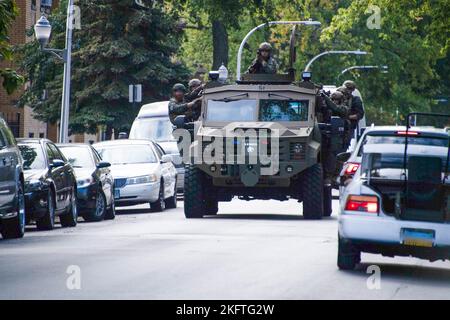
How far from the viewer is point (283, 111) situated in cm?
2664

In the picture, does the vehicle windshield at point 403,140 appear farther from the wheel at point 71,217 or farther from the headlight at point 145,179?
the headlight at point 145,179

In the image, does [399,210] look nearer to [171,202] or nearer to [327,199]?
[327,199]

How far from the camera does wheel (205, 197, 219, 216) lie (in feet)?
89.5

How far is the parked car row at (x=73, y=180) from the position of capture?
2128 cm

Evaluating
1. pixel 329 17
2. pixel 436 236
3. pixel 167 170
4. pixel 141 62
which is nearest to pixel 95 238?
pixel 436 236

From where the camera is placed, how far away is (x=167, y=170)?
32438 mm

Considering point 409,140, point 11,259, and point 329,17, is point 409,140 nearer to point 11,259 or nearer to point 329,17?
point 11,259

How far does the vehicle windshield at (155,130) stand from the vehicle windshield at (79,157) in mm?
10766

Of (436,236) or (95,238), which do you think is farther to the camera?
(95,238)

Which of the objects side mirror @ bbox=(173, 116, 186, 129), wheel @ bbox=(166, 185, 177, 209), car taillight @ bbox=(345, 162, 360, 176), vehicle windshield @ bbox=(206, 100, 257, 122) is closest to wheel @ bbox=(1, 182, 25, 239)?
car taillight @ bbox=(345, 162, 360, 176)

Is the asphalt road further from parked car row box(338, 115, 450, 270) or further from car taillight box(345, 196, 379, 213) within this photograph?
car taillight box(345, 196, 379, 213)

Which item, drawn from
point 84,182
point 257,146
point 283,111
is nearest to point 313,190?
point 257,146
